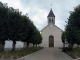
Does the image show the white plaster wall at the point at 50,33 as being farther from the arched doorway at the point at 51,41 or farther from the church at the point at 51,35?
the arched doorway at the point at 51,41

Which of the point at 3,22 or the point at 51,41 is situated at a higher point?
the point at 3,22

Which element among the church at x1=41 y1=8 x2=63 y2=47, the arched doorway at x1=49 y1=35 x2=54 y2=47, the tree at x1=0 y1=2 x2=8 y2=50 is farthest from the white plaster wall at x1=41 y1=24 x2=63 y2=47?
the tree at x1=0 y1=2 x2=8 y2=50

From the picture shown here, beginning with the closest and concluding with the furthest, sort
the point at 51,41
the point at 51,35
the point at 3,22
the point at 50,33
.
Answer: the point at 3,22
the point at 51,41
the point at 51,35
the point at 50,33

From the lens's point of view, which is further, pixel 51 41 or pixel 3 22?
pixel 51 41

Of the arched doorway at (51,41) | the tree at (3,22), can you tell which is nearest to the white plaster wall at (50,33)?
the arched doorway at (51,41)

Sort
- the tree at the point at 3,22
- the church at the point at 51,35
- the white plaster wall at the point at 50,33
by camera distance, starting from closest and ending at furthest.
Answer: the tree at the point at 3,22 < the church at the point at 51,35 < the white plaster wall at the point at 50,33

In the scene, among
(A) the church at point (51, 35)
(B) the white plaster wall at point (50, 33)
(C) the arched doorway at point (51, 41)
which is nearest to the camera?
(A) the church at point (51, 35)

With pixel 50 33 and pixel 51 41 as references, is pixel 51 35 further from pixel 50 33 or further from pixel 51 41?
pixel 51 41

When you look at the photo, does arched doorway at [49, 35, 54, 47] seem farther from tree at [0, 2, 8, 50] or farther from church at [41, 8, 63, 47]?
tree at [0, 2, 8, 50]

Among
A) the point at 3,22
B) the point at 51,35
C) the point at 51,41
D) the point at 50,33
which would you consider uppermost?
the point at 50,33

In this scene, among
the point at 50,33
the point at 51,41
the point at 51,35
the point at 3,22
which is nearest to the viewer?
the point at 3,22

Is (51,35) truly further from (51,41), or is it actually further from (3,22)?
(3,22)

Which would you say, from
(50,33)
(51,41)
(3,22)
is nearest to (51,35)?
(50,33)

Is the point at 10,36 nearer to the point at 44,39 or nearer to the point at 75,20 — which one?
the point at 75,20
